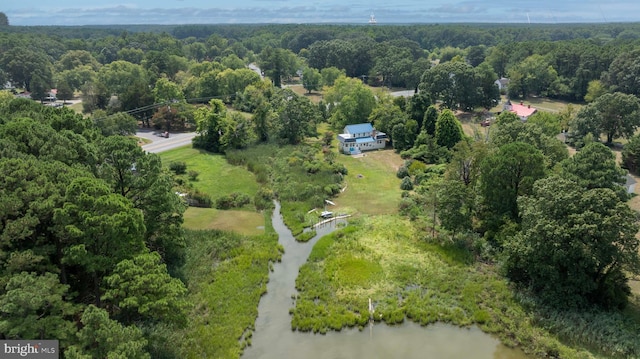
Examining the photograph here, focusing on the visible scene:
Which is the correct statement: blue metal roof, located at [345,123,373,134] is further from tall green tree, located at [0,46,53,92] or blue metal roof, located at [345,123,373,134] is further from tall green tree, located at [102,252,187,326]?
tall green tree, located at [0,46,53,92]

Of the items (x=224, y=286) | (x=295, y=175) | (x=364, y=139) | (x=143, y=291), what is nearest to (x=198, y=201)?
(x=295, y=175)

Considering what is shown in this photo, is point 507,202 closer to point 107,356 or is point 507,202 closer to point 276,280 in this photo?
point 276,280

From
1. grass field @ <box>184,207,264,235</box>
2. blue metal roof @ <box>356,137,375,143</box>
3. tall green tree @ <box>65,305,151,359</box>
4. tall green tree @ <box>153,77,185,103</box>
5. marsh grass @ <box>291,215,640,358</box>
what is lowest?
marsh grass @ <box>291,215,640,358</box>

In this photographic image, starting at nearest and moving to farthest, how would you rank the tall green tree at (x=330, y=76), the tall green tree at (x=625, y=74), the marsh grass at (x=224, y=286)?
1. the marsh grass at (x=224, y=286)
2. the tall green tree at (x=625, y=74)
3. the tall green tree at (x=330, y=76)

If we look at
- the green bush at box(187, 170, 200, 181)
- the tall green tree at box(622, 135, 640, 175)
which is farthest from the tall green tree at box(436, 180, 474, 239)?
the green bush at box(187, 170, 200, 181)

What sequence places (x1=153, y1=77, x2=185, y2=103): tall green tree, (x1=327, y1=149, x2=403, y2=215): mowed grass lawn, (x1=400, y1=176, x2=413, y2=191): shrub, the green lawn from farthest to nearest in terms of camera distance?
1. (x1=153, y1=77, x2=185, y2=103): tall green tree
2. the green lawn
3. (x1=400, y1=176, x2=413, y2=191): shrub
4. (x1=327, y1=149, x2=403, y2=215): mowed grass lawn

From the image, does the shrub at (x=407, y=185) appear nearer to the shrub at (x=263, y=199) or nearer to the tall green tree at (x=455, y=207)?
the tall green tree at (x=455, y=207)

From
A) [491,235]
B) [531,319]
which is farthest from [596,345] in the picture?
[491,235]

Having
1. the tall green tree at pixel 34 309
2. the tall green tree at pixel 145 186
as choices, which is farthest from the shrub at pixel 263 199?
the tall green tree at pixel 34 309
